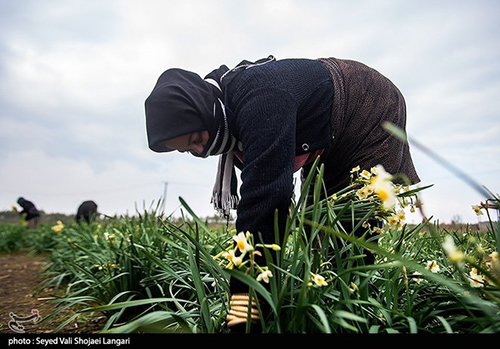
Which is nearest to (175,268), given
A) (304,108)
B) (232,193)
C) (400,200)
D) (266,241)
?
(232,193)

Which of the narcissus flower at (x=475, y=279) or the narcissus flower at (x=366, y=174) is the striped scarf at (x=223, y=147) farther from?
the narcissus flower at (x=475, y=279)

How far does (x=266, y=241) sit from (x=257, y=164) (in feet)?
0.76

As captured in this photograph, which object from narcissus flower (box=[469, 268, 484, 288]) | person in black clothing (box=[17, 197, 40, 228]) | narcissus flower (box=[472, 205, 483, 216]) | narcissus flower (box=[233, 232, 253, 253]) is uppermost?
person in black clothing (box=[17, 197, 40, 228])

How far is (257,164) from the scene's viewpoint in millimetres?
1195

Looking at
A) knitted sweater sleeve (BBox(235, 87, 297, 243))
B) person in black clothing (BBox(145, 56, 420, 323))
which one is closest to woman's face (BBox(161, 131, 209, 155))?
person in black clothing (BBox(145, 56, 420, 323))

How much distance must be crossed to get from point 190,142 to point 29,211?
9088 millimetres

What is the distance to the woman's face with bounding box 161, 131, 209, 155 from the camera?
1610 millimetres

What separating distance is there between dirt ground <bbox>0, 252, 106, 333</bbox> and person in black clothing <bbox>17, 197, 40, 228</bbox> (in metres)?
4.34

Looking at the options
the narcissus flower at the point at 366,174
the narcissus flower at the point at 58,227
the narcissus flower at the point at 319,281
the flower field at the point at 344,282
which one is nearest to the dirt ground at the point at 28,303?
the narcissus flower at the point at 58,227

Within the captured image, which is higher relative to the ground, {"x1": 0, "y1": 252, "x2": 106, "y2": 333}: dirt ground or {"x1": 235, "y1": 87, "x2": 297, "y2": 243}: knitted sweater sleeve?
{"x1": 235, "y1": 87, "x2": 297, "y2": 243}: knitted sweater sleeve

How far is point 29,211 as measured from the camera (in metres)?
9.22

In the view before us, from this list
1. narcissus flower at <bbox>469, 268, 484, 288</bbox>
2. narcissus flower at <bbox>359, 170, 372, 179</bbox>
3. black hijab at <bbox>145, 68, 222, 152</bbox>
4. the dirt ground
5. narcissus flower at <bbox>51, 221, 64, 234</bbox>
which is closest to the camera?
narcissus flower at <bbox>469, 268, 484, 288</bbox>

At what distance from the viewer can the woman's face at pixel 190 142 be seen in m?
1.61

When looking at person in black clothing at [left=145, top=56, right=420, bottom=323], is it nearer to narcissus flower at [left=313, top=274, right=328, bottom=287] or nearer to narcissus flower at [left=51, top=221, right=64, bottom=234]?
narcissus flower at [left=313, top=274, right=328, bottom=287]
